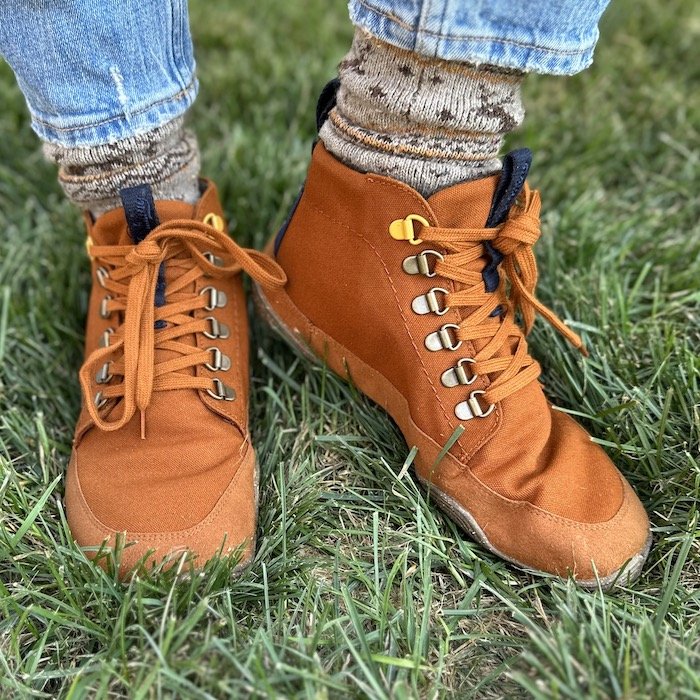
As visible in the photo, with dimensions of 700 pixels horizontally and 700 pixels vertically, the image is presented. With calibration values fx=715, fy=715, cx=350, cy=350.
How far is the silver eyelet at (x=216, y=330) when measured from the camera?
3.79 feet

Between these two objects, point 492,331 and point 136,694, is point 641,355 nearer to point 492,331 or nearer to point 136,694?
point 492,331

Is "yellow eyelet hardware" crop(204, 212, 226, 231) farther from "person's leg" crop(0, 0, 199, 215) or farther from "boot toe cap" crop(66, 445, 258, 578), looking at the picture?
"boot toe cap" crop(66, 445, 258, 578)

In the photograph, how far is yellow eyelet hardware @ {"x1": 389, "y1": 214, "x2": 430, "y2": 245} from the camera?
3.36 feet

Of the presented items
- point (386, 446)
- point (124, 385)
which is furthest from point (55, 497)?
point (386, 446)

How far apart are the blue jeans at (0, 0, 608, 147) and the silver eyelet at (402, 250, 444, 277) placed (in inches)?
11.0

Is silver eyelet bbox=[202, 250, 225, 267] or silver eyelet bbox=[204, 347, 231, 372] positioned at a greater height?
silver eyelet bbox=[202, 250, 225, 267]

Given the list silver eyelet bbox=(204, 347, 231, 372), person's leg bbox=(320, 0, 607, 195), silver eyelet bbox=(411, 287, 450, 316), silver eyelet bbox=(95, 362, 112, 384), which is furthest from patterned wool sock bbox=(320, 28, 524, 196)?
silver eyelet bbox=(95, 362, 112, 384)

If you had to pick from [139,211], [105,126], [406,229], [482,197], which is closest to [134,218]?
[139,211]

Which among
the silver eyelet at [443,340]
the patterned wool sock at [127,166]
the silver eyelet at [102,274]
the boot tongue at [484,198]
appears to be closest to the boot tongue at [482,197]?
the boot tongue at [484,198]

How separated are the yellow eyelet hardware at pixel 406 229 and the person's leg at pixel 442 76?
0.05 meters

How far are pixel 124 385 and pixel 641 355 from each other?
2.85ft

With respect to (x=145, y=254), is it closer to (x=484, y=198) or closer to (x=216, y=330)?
(x=216, y=330)

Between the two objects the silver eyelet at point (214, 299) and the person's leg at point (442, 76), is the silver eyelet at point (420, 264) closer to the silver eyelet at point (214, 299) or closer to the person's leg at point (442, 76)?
the person's leg at point (442, 76)

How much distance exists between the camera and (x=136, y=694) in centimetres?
82
